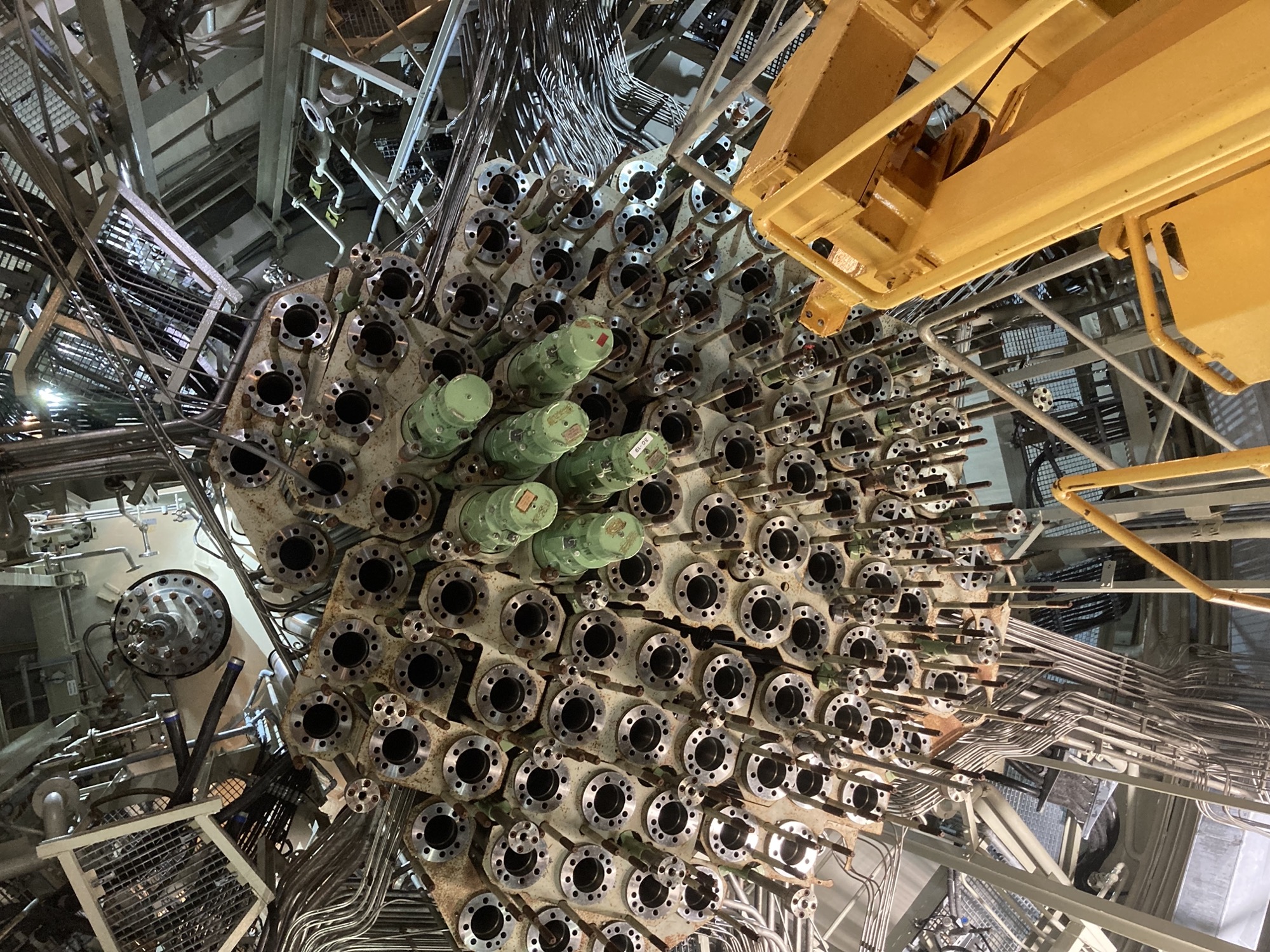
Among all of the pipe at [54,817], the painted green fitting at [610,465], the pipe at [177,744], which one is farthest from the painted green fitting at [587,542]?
the pipe at [54,817]

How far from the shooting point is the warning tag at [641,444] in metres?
2.81

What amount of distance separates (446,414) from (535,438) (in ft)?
1.10

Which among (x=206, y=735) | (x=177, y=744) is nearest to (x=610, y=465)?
(x=206, y=735)

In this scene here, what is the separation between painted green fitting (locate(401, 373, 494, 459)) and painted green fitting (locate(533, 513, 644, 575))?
529mm

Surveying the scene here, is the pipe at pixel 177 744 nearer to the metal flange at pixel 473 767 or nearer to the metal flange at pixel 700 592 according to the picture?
the metal flange at pixel 473 767

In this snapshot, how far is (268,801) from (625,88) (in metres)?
4.31

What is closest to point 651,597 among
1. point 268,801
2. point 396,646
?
point 396,646

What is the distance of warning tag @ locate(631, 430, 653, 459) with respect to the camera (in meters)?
2.81

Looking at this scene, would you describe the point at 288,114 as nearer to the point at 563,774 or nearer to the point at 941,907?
the point at 563,774

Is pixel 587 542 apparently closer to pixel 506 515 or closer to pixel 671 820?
pixel 506 515

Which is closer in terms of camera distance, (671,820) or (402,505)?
(402,505)

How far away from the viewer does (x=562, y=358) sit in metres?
2.92

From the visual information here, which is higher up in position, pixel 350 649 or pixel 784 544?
pixel 784 544

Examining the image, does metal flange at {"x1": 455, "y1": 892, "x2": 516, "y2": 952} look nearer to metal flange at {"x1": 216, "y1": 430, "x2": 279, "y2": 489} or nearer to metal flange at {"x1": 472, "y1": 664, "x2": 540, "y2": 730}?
metal flange at {"x1": 472, "y1": 664, "x2": 540, "y2": 730}
